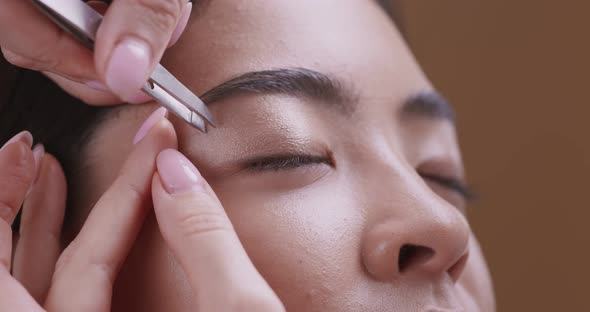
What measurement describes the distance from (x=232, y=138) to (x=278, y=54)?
0.40 feet

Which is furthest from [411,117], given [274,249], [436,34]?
[436,34]

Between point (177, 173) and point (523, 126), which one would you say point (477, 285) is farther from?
point (523, 126)

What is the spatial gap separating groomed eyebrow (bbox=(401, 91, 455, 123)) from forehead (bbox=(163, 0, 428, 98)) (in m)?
0.02

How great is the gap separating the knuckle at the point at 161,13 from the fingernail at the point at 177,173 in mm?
157

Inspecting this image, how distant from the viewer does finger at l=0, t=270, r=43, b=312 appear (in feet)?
2.22

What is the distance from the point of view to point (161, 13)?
2.08 feet

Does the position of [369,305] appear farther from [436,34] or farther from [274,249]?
[436,34]

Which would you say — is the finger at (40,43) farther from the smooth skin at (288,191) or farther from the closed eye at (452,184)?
the closed eye at (452,184)

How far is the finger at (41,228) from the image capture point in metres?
0.82

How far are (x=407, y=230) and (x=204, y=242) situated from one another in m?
0.23

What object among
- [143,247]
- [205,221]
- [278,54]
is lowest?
[143,247]

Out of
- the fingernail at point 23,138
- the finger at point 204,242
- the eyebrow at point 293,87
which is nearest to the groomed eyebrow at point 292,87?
the eyebrow at point 293,87

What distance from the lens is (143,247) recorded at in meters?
0.79

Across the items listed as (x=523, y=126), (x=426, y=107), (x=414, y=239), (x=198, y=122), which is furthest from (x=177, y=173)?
(x=523, y=126)
